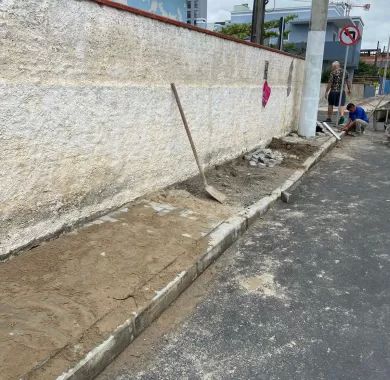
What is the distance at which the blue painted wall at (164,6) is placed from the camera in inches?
376

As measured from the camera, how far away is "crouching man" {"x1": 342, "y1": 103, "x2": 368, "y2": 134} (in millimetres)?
12605

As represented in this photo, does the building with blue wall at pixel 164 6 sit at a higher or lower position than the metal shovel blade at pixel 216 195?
higher

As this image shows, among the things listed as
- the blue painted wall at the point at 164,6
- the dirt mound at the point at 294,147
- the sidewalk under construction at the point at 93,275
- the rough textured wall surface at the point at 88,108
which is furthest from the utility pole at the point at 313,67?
the sidewalk under construction at the point at 93,275

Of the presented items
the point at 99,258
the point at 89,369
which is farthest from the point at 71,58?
the point at 89,369

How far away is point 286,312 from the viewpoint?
10.7 feet

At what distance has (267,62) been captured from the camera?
8.46 meters

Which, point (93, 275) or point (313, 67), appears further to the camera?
point (313, 67)

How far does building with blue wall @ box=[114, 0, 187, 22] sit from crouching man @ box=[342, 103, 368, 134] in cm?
596

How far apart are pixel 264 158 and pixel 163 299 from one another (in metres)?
5.24

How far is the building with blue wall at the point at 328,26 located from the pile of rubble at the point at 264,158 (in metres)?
32.2

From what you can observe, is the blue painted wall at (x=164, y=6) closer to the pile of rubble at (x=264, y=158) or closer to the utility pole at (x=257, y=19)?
the utility pole at (x=257, y=19)

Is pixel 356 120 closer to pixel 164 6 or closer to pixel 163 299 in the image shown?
pixel 164 6

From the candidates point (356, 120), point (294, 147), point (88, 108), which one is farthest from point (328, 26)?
point (88, 108)

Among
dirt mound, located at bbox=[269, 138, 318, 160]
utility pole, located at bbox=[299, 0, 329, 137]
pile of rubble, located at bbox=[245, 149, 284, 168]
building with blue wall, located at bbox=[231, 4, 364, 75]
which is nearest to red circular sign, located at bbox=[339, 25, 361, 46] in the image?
utility pole, located at bbox=[299, 0, 329, 137]
